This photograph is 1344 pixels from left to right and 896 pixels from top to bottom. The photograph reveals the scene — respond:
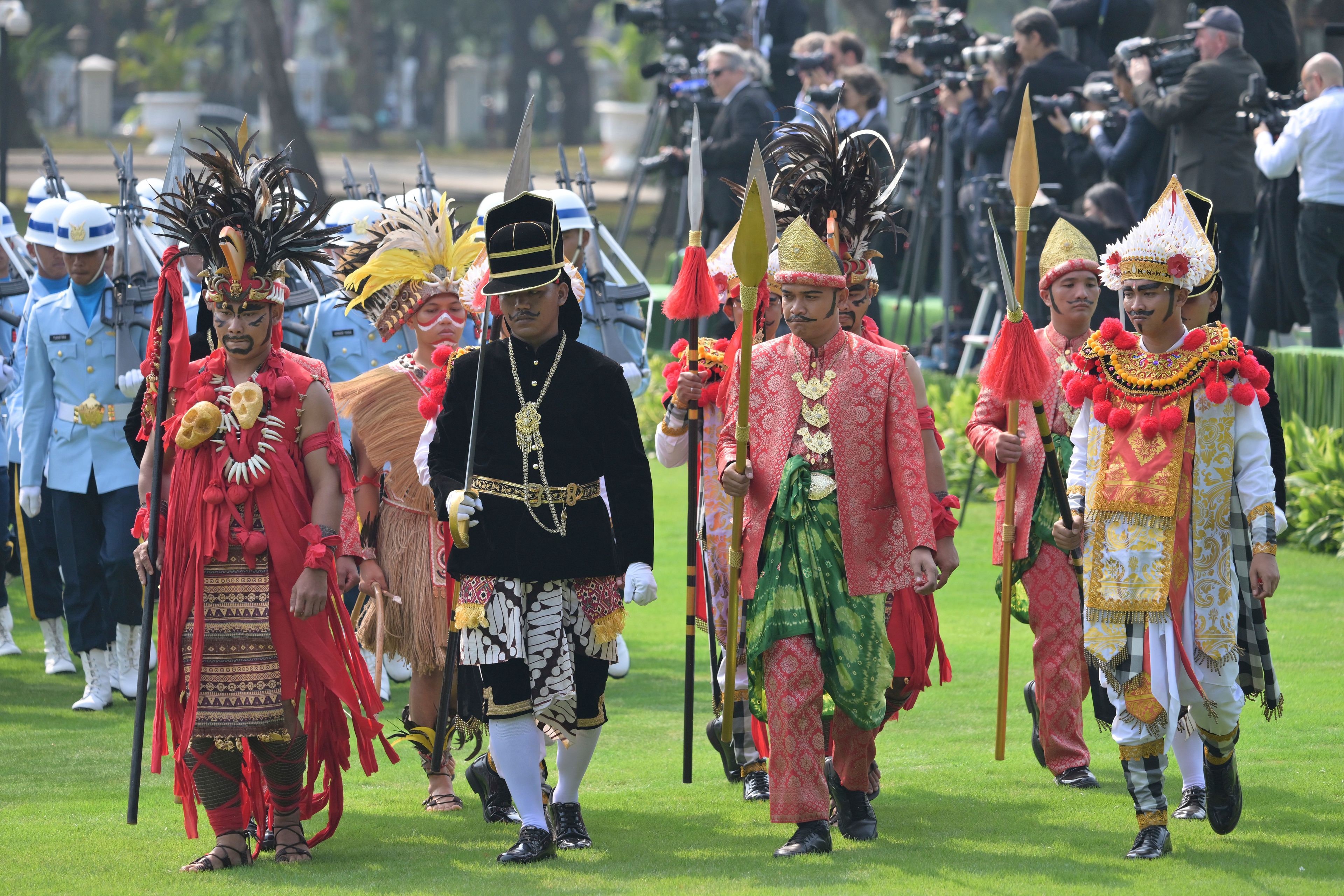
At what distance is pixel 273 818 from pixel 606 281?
14.3 feet

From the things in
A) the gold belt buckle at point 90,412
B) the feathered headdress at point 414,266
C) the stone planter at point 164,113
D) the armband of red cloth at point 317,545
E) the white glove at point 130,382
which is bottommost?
the armband of red cloth at point 317,545

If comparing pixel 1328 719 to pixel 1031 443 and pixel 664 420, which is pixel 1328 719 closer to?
pixel 1031 443

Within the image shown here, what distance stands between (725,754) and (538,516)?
4.67ft

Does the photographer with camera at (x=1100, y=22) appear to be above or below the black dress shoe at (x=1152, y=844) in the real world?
above

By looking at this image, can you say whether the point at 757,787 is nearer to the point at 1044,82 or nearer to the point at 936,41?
the point at 1044,82

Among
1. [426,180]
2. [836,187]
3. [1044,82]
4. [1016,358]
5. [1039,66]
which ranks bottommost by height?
[1016,358]

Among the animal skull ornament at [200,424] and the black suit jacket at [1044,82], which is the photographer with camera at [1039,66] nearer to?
the black suit jacket at [1044,82]

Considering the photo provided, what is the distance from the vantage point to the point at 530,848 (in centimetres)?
548

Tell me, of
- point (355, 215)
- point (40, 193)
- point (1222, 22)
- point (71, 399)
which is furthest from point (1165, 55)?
point (71, 399)

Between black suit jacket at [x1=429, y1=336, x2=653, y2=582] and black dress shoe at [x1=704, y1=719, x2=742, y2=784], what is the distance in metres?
1.07

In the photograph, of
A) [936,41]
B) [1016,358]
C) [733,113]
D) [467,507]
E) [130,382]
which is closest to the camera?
[467,507]

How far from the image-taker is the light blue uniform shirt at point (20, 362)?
8492 millimetres

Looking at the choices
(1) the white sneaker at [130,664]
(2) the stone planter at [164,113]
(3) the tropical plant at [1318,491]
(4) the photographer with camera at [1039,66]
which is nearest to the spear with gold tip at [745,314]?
(1) the white sneaker at [130,664]

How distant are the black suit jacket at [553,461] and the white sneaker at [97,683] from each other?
10.2ft
